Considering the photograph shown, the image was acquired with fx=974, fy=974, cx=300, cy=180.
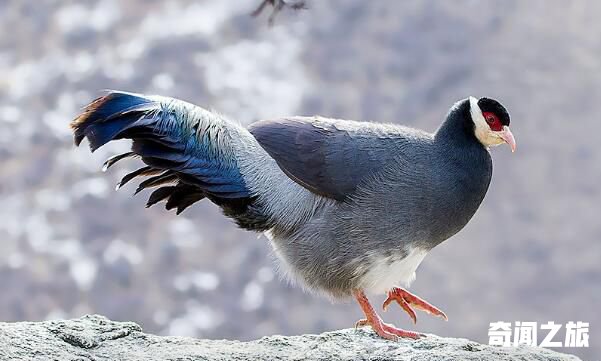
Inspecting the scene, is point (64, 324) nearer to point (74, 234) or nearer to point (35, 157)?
point (74, 234)

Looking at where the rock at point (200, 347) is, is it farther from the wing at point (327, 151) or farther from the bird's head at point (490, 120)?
the bird's head at point (490, 120)

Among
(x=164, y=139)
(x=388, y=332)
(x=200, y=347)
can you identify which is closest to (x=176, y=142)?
(x=164, y=139)

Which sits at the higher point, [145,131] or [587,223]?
[587,223]

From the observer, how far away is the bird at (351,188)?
3.04 m

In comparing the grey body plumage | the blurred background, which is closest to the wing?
the grey body plumage

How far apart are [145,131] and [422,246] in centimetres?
96

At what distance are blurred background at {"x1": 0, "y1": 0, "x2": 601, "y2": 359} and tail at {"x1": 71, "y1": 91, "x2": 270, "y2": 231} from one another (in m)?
2.06

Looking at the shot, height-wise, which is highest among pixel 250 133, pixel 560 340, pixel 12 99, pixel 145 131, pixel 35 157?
pixel 12 99

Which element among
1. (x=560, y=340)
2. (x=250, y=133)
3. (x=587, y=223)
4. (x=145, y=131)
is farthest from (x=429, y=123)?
(x=145, y=131)

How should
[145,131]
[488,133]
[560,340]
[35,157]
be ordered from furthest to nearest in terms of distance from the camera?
[35,157], [560,340], [488,133], [145,131]

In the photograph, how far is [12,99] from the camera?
6.13 meters

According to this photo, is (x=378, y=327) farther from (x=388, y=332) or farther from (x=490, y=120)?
(x=490, y=120)

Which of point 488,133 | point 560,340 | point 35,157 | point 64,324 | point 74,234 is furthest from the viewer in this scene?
point 35,157

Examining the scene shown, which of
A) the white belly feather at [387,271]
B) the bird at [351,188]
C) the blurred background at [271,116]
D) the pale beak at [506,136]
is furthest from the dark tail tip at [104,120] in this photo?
the blurred background at [271,116]
